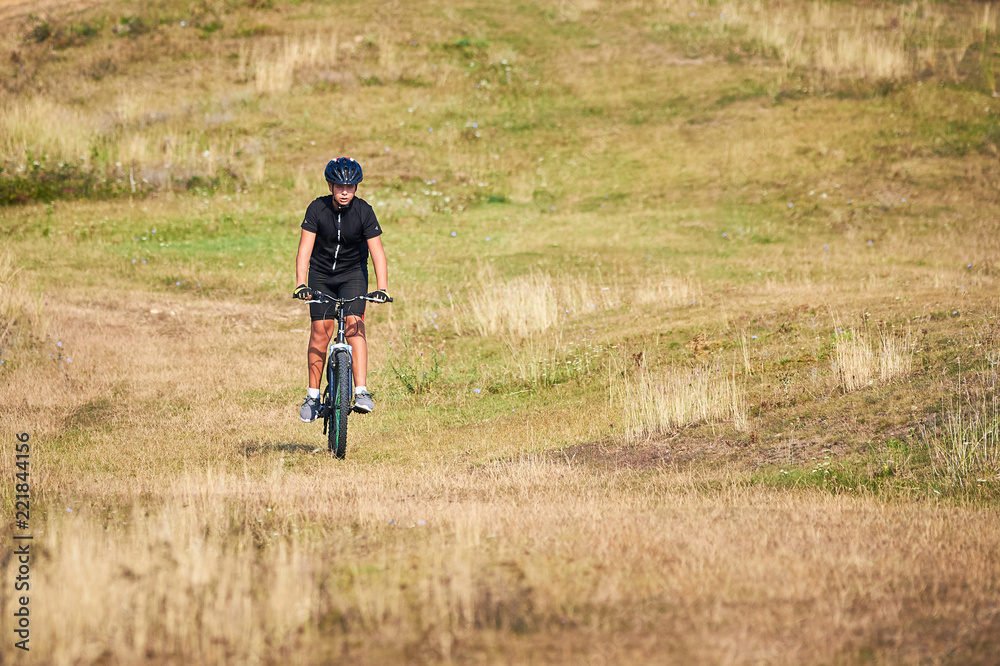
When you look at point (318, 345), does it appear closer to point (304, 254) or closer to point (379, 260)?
point (304, 254)

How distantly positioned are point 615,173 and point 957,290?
11.2 meters

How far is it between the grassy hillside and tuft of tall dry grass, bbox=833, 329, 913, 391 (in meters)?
0.06

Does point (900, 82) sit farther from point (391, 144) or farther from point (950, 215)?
point (391, 144)

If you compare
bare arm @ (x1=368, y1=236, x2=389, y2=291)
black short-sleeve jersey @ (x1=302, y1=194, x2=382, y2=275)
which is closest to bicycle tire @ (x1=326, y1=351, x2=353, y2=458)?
bare arm @ (x1=368, y1=236, x2=389, y2=291)

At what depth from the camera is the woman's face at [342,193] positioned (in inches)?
353

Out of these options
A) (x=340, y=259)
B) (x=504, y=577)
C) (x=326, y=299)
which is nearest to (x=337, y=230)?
(x=340, y=259)

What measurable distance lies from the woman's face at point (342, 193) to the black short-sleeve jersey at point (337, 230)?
97 mm

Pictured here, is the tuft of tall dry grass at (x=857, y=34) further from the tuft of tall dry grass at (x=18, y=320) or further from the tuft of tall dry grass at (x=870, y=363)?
the tuft of tall dry grass at (x=18, y=320)

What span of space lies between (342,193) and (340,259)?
0.63 meters

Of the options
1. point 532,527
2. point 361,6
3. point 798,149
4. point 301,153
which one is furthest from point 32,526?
point 361,6

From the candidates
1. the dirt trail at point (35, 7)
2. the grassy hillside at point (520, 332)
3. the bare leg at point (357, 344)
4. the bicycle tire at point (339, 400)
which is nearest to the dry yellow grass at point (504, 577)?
the grassy hillside at point (520, 332)

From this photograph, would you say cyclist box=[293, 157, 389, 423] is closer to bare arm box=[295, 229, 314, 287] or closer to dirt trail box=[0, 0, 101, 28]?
bare arm box=[295, 229, 314, 287]

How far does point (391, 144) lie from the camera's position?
25375 millimetres

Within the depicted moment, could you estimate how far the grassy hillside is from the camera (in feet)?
17.9
